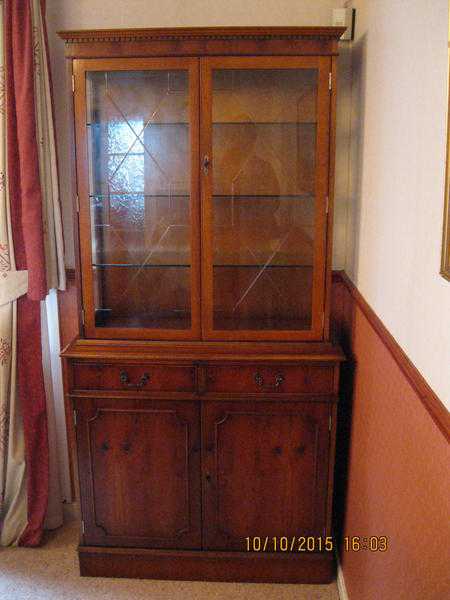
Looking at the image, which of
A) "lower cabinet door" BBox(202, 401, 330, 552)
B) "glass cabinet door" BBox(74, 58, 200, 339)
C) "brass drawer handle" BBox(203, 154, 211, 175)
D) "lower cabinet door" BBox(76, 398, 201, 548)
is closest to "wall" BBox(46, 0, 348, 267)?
"glass cabinet door" BBox(74, 58, 200, 339)

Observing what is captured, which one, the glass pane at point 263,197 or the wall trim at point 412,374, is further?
the glass pane at point 263,197

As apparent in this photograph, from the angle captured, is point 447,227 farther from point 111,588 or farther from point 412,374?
point 111,588

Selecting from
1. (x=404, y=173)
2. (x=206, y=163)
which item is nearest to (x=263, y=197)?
(x=206, y=163)

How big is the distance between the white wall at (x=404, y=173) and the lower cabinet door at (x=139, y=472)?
0.83m

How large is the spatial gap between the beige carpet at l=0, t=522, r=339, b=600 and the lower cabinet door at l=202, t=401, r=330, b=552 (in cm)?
15

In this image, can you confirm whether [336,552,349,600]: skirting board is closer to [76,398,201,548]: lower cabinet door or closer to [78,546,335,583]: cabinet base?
[78,546,335,583]: cabinet base

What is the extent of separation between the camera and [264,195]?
Result: 83.1 inches

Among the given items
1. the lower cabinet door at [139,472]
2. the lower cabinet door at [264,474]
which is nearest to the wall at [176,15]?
the lower cabinet door at [264,474]

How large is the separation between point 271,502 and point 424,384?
1.13 metres

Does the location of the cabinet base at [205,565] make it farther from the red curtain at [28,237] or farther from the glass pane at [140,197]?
the glass pane at [140,197]

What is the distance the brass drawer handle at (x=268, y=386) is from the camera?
2090mm

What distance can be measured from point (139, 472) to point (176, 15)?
1653mm

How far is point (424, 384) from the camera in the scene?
124cm

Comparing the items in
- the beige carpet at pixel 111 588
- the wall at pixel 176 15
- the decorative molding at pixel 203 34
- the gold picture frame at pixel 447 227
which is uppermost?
the wall at pixel 176 15
